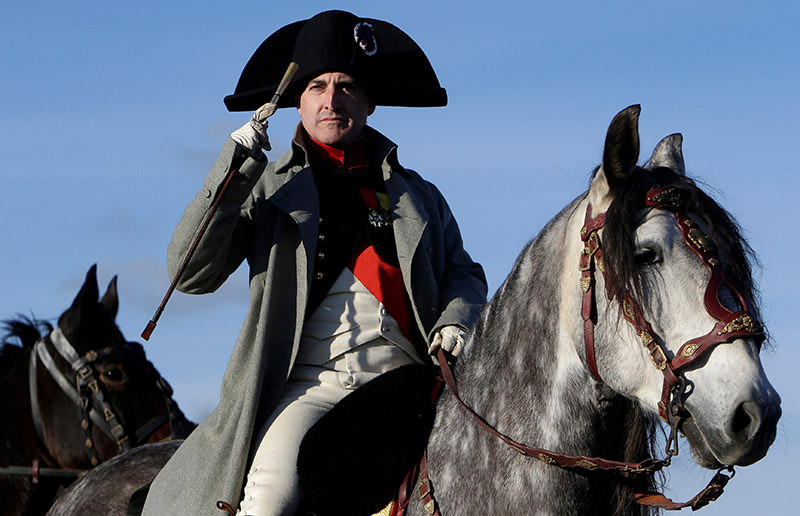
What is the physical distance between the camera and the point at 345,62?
6.59m

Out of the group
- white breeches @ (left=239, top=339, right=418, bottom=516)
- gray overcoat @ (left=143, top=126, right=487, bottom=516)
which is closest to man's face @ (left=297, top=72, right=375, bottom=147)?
gray overcoat @ (left=143, top=126, right=487, bottom=516)

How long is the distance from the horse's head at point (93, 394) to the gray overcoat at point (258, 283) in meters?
5.23

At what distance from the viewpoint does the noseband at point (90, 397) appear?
11.5m

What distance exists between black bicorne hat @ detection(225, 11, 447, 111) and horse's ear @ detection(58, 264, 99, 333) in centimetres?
518

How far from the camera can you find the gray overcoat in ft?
19.4

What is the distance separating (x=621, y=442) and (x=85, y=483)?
3.92m

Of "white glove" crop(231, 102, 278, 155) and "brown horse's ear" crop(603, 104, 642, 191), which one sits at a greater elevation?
"white glove" crop(231, 102, 278, 155)

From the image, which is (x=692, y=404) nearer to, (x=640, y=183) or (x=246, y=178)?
(x=640, y=183)

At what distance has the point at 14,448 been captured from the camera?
11594 mm

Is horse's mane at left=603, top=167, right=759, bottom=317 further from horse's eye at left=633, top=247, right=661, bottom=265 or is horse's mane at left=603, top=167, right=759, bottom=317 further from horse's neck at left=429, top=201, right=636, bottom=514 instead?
horse's neck at left=429, top=201, right=636, bottom=514

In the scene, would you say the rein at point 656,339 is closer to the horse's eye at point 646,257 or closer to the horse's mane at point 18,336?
the horse's eye at point 646,257

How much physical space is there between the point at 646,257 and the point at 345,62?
8.15ft

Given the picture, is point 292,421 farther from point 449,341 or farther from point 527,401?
point 527,401

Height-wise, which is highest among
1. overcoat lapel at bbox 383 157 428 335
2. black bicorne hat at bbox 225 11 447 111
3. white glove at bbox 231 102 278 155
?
black bicorne hat at bbox 225 11 447 111
